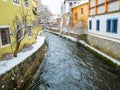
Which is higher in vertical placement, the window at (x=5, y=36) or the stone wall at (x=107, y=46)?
the window at (x=5, y=36)

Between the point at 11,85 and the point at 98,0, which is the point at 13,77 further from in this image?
the point at 98,0

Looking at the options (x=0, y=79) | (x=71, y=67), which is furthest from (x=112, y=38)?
(x=0, y=79)

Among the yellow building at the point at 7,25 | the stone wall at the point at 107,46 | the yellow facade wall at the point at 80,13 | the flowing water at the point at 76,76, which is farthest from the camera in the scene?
the yellow facade wall at the point at 80,13

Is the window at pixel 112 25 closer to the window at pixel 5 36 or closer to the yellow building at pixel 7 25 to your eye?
the yellow building at pixel 7 25

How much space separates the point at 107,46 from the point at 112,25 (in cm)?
238

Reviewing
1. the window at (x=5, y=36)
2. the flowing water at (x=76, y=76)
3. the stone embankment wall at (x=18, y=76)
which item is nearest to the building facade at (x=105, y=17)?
the flowing water at (x=76, y=76)

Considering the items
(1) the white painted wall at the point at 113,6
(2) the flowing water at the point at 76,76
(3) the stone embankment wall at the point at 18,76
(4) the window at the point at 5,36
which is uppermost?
(1) the white painted wall at the point at 113,6

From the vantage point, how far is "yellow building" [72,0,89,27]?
30094mm

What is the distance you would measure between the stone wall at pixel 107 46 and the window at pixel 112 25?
119cm

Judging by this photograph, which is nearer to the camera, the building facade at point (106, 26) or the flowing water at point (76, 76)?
the flowing water at point (76, 76)

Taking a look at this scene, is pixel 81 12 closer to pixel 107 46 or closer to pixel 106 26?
pixel 106 26

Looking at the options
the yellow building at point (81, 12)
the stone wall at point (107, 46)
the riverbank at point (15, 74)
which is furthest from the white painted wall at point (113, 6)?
the yellow building at point (81, 12)

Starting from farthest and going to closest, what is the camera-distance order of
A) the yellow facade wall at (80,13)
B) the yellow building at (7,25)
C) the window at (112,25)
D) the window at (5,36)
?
the yellow facade wall at (80,13) < the window at (112,25) < the window at (5,36) < the yellow building at (7,25)

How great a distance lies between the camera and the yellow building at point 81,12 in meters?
30.1
